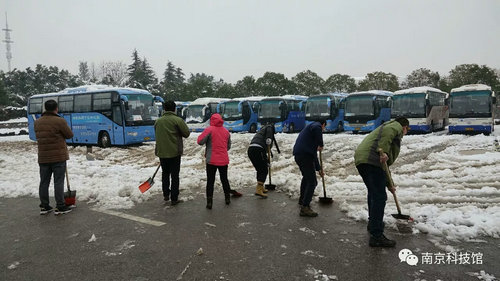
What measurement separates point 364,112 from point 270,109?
6.76 meters

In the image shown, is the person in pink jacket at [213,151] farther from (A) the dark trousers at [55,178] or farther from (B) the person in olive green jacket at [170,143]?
(A) the dark trousers at [55,178]

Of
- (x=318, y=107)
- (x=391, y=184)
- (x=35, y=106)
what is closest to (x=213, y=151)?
(x=391, y=184)

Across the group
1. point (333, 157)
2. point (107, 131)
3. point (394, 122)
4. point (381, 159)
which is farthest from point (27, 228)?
point (107, 131)

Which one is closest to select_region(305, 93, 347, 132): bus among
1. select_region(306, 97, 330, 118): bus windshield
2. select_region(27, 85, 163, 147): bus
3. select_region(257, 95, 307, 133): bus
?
select_region(306, 97, 330, 118): bus windshield

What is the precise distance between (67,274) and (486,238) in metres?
5.25

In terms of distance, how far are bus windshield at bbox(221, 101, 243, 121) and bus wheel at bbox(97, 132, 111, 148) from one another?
10.2 m

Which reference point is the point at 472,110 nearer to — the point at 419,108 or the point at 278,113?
the point at 419,108

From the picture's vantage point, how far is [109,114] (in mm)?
17484

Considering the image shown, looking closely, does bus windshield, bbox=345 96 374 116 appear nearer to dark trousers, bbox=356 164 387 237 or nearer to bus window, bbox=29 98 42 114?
dark trousers, bbox=356 164 387 237

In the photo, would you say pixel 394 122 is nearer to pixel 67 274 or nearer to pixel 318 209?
pixel 318 209

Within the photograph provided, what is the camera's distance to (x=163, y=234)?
500cm

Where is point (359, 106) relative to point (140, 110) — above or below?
above

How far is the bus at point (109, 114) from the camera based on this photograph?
56.6 feet

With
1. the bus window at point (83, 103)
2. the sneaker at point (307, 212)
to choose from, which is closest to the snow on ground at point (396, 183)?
the sneaker at point (307, 212)
